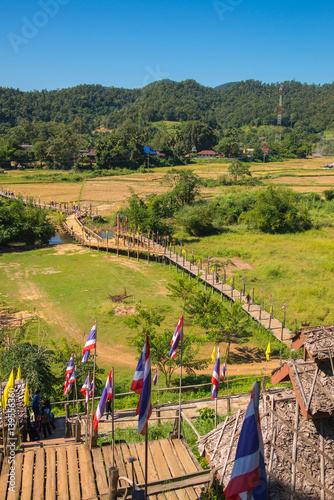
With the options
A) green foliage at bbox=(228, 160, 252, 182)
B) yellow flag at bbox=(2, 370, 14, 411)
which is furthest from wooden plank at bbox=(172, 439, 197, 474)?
green foliage at bbox=(228, 160, 252, 182)

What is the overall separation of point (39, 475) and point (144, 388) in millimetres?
2649

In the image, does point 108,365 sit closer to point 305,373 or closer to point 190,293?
point 190,293

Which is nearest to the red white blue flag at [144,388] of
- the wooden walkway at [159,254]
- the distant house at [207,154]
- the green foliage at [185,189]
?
the wooden walkway at [159,254]

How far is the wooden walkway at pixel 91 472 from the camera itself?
7332 millimetres

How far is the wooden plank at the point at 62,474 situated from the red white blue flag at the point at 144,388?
5.59ft

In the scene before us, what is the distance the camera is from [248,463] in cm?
528

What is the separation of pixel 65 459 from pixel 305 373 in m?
5.14

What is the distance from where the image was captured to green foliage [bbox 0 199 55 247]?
42.7 metres

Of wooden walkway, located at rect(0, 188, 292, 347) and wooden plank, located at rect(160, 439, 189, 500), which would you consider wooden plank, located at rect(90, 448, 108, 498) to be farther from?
wooden walkway, located at rect(0, 188, 292, 347)

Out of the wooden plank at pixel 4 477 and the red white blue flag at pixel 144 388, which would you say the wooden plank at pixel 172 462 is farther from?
the wooden plank at pixel 4 477

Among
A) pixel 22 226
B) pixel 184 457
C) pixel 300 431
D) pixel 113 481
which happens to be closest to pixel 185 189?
pixel 22 226

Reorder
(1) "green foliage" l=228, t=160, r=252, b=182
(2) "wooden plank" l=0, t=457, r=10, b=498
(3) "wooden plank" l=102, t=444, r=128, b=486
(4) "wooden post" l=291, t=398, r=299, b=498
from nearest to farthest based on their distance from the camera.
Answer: (2) "wooden plank" l=0, t=457, r=10, b=498 → (3) "wooden plank" l=102, t=444, r=128, b=486 → (4) "wooden post" l=291, t=398, r=299, b=498 → (1) "green foliage" l=228, t=160, r=252, b=182

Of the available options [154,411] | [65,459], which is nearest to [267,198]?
[154,411]

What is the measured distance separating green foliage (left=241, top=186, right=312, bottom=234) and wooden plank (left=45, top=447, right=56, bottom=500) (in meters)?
42.1
